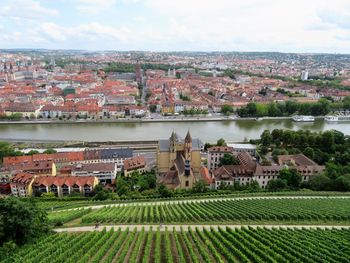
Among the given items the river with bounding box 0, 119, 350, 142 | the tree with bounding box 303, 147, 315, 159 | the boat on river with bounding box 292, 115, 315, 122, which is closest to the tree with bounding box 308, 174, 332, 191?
the tree with bounding box 303, 147, 315, 159

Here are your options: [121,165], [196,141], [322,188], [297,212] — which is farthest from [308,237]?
[121,165]

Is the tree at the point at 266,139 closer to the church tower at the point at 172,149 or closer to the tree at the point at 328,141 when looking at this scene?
the tree at the point at 328,141

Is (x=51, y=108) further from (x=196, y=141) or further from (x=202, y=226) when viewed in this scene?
(x=202, y=226)

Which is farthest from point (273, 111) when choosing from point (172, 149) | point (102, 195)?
point (102, 195)

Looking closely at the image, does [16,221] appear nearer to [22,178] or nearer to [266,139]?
[22,178]

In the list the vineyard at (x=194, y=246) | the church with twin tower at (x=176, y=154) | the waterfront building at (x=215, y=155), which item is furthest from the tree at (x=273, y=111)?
the vineyard at (x=194, y=246)
